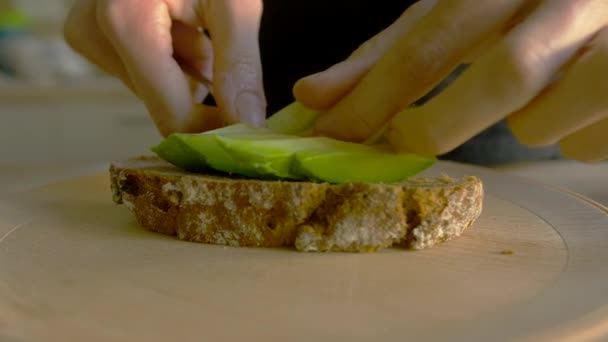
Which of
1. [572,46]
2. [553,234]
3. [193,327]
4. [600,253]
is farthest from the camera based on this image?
[553,234]

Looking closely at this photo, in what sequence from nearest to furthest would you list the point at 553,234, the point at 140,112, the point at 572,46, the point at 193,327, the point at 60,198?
the point at 193,327, the point at 572,46, the point at 553,234, the point at 60,198, the point at 140,112

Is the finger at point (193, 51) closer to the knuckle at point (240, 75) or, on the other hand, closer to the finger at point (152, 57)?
the finger at point (152, 57)

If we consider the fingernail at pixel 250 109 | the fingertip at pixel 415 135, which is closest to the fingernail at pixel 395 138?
the fingertip at pixel 415 135

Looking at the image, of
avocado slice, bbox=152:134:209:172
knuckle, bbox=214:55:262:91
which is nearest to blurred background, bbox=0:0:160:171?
knuckle, bbox=214:55:262:91

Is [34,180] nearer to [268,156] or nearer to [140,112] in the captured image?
[268,156]

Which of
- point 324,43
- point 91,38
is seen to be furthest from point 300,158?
point 324,43

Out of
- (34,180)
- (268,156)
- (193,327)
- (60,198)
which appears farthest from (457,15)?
(34,180)
